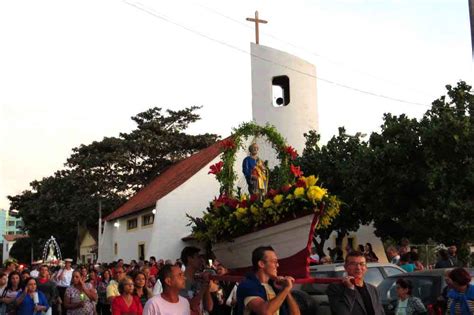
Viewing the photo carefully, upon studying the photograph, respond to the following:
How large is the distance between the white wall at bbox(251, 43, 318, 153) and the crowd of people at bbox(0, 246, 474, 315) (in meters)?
22.0

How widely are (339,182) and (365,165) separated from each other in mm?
3939

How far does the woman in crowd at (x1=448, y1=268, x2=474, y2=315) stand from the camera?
7.48 meters

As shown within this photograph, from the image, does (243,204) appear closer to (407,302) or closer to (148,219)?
(407,302)

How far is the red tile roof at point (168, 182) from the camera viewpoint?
3759 centimetres

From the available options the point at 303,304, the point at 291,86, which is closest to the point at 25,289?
the point at 303,304

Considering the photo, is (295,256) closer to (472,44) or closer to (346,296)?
(346,296)

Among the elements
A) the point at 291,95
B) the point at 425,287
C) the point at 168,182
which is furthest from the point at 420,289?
the point at 168,182

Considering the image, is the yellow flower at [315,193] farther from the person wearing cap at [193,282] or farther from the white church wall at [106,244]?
the white church wall at [106,244]

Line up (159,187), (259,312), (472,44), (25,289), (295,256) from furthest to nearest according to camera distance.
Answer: (159,187)
(25,289)
(472,44)
(295,256)
(259,312)

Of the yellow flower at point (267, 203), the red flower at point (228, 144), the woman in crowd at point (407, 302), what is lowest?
the woman in crowd at point (407, 302)

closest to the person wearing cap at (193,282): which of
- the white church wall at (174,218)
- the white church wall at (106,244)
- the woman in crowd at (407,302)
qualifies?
the woman in crowd at (407,302)

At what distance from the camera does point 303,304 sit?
1216 cm

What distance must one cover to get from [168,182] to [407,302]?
104 feet

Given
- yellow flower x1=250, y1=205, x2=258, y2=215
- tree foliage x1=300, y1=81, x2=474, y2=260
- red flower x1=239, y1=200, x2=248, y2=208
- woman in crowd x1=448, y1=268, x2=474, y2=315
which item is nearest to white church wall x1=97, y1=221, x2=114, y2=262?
tree foliage x1=300, y1=81, x2=474, y2=260
